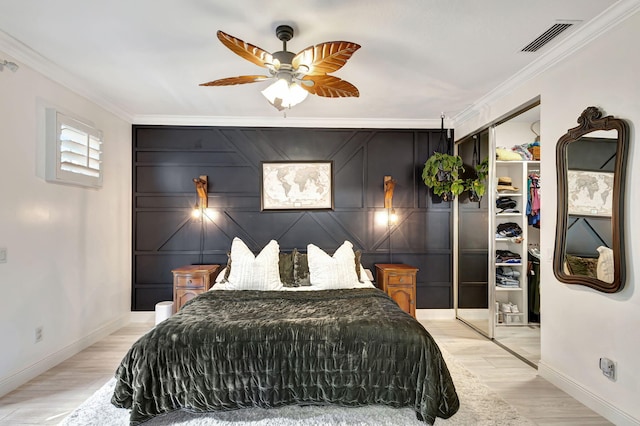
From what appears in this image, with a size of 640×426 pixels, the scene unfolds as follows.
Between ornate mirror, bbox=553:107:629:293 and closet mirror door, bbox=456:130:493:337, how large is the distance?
5.50 feet

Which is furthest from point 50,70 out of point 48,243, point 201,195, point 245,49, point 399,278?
point 399,278

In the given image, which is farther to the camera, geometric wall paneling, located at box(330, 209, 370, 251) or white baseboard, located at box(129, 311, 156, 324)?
geometric wall paneling, located at box(330, 209, 370, 251)

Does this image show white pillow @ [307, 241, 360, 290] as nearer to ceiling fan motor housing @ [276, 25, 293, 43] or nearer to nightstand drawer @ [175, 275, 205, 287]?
nightstand drawer @ [175, 275, 205, 287]

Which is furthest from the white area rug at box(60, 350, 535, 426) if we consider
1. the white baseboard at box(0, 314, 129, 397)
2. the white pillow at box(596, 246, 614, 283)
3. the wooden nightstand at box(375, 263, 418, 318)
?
the wooden nightstand at box(375, 263, 418, 318)

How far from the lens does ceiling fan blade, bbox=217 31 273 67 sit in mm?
1886

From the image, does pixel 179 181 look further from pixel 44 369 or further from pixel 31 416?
pixel 31 416

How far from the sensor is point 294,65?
217 cm

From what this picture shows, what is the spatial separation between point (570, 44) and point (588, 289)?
73.8 inches

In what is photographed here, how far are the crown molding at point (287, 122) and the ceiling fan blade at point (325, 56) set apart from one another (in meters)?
2.09

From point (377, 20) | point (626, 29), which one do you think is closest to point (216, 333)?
point (377, 20)

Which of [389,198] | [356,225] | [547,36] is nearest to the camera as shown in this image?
[547,36]

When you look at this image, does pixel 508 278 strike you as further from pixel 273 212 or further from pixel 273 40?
pixel 273 40

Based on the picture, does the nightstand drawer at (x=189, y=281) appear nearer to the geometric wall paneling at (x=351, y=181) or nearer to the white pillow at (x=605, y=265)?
the geometric wall paneling at (x=351, y=181)

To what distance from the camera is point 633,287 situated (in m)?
2.04
